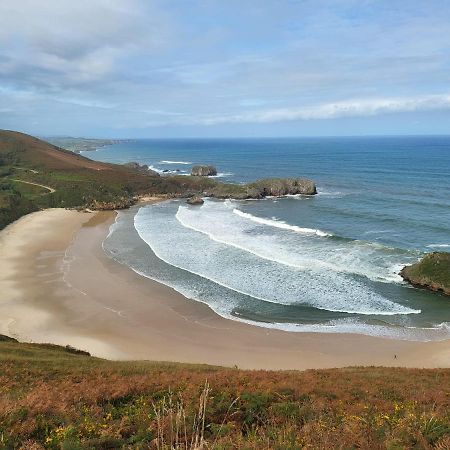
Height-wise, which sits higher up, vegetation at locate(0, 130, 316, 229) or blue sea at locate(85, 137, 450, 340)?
vegetation at locate(0, 130, 316, 229)

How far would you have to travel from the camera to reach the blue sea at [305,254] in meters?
33.1

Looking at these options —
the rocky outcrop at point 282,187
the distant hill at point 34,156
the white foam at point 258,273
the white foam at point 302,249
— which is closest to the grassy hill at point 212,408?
the white foam at point 258,273

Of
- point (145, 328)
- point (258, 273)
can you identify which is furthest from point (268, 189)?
point (145, 328)

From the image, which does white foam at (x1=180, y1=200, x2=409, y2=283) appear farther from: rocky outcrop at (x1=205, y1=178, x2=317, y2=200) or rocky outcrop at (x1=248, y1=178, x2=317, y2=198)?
rocky outcrop at (x1=248, y1=178, x2=317, y2=198)

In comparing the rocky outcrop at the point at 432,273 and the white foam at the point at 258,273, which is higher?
the rocky outcrop at the point at 432,273

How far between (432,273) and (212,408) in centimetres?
3224

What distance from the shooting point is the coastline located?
27281 millimetres

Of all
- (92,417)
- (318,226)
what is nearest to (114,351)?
(92,417)

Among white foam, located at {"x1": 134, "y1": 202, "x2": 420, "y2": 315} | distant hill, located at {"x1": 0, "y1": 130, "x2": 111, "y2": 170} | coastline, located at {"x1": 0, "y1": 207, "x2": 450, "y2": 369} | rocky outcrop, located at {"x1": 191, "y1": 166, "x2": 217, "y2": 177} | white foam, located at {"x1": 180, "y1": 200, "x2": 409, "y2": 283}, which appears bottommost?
coastline, located at {"x1": 0, "y1": 207, "x2": 450, "y2": 369}

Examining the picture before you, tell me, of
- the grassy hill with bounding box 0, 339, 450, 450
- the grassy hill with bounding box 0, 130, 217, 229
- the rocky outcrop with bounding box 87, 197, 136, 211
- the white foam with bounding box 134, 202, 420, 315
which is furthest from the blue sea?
the grassy hill with bounding box 0, 130, 217, 229

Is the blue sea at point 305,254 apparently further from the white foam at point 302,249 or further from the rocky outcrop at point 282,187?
the rocky outcrop at point 282,187

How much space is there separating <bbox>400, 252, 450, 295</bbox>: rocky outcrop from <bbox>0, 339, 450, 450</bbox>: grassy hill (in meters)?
18.2

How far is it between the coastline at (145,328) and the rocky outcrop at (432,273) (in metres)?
10.3

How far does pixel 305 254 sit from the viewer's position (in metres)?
47.6
